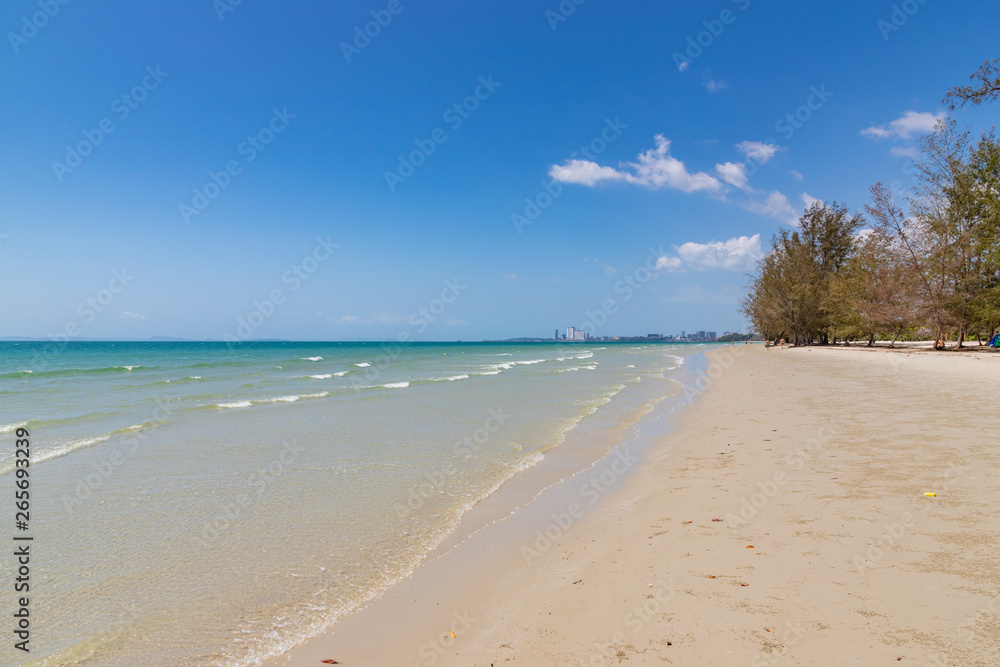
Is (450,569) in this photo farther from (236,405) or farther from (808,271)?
(808,271)

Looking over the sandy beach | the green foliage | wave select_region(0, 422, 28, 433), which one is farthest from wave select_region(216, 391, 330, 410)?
the green foliage

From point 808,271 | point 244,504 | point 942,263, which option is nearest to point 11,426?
point 244,504

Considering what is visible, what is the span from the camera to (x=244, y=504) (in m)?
6.89

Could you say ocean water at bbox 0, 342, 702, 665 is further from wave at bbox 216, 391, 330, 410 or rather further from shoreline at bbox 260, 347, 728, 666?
wave at bbox 216, 391, 330, 410

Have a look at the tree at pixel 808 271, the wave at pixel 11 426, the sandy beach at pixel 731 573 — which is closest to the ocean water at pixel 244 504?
the wave at pixel 11 426

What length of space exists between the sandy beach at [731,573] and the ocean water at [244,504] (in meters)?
0.69

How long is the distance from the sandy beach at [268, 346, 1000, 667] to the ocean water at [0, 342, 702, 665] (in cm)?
69

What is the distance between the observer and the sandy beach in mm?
3148

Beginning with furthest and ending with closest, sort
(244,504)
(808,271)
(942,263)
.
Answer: (808,271), (942,263), (244,504)

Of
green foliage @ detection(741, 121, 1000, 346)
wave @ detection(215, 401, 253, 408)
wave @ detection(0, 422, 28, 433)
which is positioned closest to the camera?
wave @ detection(0, 422, 28, 433)

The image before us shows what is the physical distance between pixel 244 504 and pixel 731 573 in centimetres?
624

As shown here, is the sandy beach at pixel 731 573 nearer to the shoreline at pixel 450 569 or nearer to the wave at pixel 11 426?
the shoreline at pixel 450 569

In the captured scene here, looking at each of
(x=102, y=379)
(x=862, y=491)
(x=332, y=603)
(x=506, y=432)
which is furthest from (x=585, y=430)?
(x=102, y=379)

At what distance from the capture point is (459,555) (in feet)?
17.0
